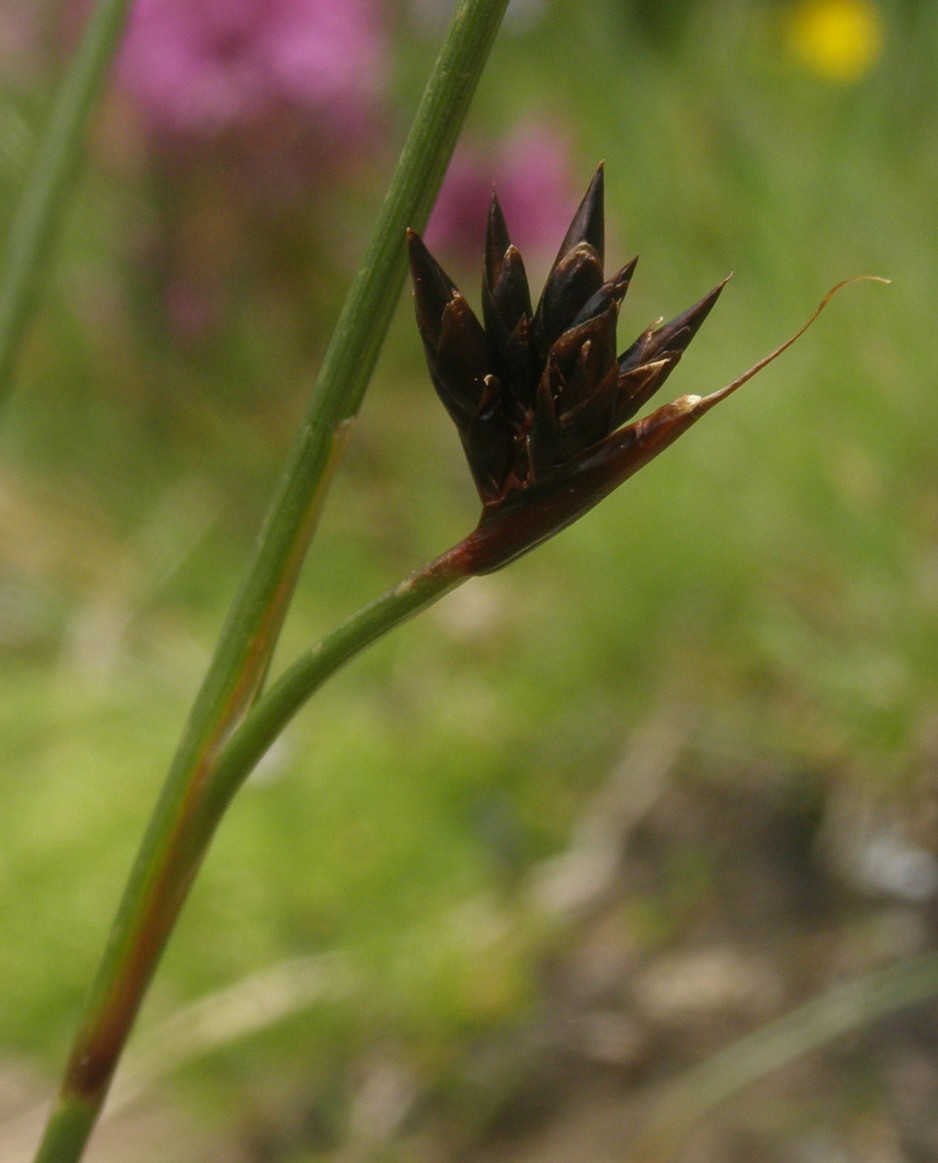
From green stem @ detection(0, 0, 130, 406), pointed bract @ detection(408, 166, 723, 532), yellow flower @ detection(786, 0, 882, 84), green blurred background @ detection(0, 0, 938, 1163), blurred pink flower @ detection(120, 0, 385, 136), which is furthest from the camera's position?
yellow flower @ detection(786, 0, 882, 84)

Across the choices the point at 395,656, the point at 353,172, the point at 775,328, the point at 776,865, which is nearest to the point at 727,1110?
the point at 776,865

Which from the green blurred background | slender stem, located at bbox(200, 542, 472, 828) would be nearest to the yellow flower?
the green blurred background

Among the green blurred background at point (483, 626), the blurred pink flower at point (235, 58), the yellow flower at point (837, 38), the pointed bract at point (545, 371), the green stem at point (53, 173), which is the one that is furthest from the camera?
the yellow flower at point (837, 38)

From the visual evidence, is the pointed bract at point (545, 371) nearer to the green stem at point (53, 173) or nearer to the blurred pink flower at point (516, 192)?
the green stem at point (53, 173)

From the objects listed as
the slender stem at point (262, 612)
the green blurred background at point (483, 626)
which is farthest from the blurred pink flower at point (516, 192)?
the slender stem at point (262, 612)

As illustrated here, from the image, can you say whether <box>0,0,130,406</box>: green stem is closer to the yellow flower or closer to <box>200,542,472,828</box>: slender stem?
<box>200,542,472,828</box>: slender stem

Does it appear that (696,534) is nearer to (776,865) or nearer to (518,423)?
(776,865)
